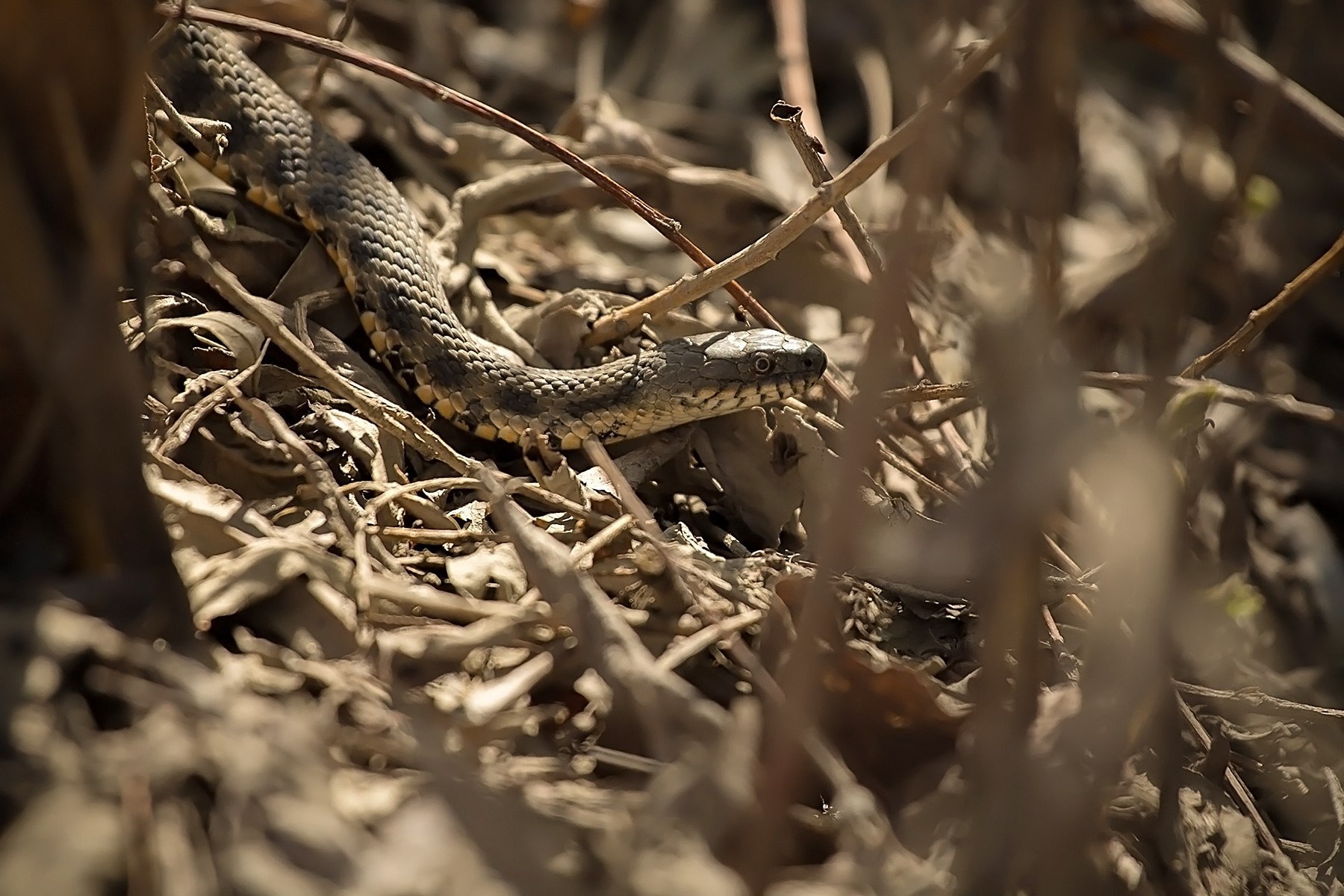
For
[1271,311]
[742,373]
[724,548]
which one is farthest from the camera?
[742,373]

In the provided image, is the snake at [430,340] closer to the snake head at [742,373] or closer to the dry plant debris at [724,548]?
the snake head at [742,373]

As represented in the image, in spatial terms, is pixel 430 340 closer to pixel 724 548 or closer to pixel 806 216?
pixel 724 548

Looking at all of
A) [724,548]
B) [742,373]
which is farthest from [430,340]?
[724,548]

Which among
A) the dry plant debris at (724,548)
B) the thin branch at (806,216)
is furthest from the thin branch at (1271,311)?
the thin branch at (806,216)

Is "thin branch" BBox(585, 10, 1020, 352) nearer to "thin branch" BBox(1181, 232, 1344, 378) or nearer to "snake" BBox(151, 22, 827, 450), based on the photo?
"snake" BBox(151, 22, 827, 450)

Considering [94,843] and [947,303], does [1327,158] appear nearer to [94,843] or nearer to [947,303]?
[947,303]

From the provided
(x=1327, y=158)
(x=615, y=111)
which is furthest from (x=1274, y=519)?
(x=615, y=111)

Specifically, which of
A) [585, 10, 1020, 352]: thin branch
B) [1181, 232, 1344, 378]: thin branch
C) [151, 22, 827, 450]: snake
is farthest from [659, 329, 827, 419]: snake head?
[1181, 232, 1344, 378]: thin branch
